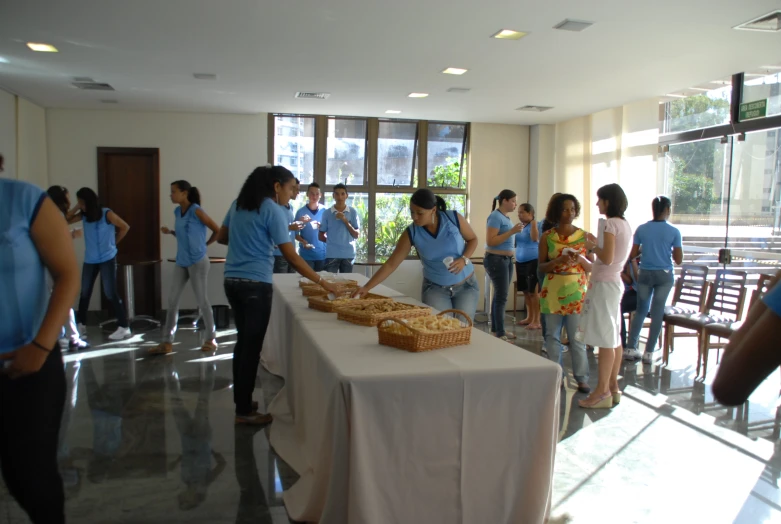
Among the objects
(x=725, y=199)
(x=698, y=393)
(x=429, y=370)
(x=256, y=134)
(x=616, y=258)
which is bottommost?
(x=698, y=393)

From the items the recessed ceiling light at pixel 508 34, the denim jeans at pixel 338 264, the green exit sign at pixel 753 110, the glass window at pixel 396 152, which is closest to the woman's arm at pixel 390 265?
the recessed ceiling light at pixel 508 34

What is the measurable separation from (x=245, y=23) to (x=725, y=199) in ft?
16.6

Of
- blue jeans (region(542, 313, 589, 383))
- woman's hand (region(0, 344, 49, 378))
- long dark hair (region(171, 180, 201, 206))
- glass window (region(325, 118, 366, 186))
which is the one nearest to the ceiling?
long dark hair (region(171, 180, 201, 206))

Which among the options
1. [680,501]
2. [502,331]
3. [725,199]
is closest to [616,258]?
[680,501]

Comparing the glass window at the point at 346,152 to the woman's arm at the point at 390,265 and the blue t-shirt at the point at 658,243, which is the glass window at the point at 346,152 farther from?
the woman's arm at the point at 390,265

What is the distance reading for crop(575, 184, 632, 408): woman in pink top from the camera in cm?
369

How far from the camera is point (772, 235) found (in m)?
5.72

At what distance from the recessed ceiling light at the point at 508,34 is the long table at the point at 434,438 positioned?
2.89 m

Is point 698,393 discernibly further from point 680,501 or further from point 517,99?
point 517,99

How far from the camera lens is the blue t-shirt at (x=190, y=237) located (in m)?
5.25

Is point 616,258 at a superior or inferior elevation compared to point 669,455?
superior

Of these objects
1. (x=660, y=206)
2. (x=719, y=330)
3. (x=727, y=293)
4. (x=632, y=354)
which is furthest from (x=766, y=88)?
(x=632, y=354)

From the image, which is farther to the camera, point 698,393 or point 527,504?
point 698,393

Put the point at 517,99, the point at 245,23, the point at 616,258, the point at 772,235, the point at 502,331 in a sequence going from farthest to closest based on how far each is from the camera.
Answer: the point at 517,99
the point at 502,331
the point at 772,235
the point at 245,23
the point at 616,258
